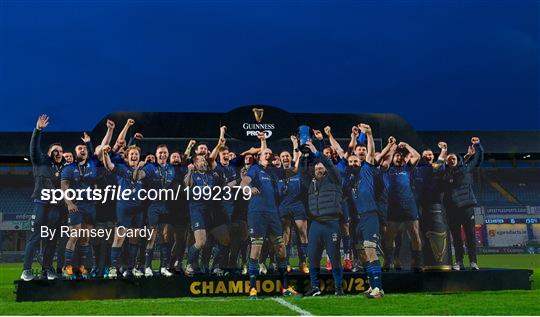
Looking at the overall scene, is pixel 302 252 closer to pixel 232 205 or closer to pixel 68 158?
pixel 232 205

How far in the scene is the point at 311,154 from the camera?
8.90 meters

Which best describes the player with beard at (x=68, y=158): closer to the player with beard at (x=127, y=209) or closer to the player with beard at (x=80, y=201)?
the player with beard at (x=80, y=201)

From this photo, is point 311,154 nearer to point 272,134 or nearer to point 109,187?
point 109,187

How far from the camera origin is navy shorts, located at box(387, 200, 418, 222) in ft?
32.5

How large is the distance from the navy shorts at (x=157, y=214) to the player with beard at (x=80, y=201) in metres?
1.00

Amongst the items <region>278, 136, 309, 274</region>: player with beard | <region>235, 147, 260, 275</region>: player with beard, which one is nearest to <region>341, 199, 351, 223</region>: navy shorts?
<region>278, 136, 309, 274</region>: player with beard

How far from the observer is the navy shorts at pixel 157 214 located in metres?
9.48

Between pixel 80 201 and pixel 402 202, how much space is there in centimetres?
603

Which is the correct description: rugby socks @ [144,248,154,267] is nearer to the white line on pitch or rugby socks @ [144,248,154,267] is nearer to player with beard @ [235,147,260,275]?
player with beard @ [235,147,260,275]

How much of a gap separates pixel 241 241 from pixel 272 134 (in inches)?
414

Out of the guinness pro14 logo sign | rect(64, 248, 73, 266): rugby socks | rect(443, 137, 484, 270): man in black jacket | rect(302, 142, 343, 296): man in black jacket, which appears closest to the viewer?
rect(302, 142, 343, 296): man in black jacket

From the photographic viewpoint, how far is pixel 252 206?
890 centimetres

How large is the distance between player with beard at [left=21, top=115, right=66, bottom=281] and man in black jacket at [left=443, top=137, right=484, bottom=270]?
7486 mm

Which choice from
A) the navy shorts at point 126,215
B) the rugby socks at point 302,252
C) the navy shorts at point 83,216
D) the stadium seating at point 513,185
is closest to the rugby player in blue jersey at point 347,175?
the rugby socks at point 302,252
